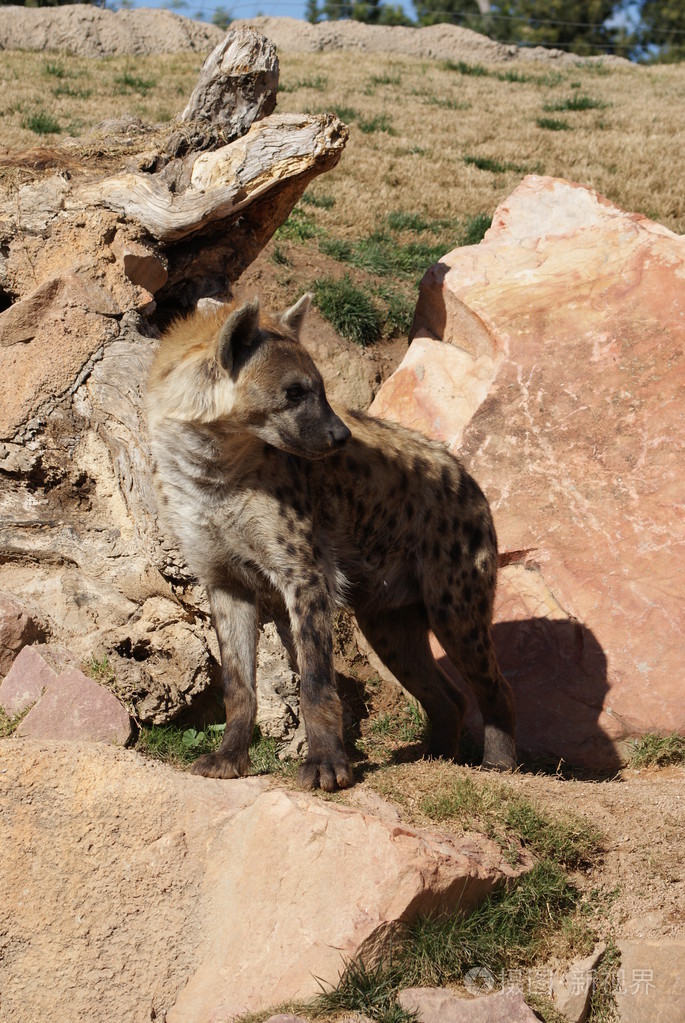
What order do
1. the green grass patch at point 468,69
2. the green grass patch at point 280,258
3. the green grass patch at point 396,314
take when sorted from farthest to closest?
the green grass patch at point 468,69 < the green grass patch at point 280,258 < the green grass patch at point 396,314

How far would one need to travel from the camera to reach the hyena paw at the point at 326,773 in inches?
128

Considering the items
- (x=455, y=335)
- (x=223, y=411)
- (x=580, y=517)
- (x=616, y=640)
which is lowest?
(x=616, y=640)

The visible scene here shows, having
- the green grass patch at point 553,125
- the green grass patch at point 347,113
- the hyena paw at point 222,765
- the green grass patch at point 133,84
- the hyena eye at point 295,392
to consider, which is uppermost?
the hyena eye at point 295,392

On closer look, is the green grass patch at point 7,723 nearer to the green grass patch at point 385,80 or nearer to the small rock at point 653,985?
the small rock at point 653,985

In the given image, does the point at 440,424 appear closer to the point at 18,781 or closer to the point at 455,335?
the point at 455,335

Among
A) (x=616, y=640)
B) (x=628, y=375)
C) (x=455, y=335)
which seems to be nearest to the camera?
(x=616, y=640)

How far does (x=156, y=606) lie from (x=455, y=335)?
237cm

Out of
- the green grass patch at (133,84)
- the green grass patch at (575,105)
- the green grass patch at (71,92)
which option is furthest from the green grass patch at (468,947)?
the green grass patch at (575,105)

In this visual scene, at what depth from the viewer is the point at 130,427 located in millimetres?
4152

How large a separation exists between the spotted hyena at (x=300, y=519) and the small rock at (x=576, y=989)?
2.77ft

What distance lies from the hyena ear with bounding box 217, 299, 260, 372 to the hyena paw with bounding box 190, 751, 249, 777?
127cm

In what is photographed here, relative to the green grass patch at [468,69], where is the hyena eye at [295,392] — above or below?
above

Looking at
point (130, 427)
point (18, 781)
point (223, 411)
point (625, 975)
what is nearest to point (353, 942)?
point (625, 975)

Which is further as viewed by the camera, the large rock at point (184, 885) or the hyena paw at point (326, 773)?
the hyena paw at point (326, 773)
